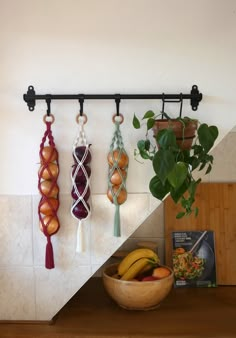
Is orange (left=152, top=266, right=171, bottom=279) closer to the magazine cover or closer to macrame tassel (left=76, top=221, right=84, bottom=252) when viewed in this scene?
the magazine cover

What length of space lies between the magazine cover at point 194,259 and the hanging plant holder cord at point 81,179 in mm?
423

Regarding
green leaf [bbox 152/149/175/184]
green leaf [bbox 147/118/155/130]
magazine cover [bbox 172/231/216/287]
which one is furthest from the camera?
magazine cover [bbox 172/231/216/287]

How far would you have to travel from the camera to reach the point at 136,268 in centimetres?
123

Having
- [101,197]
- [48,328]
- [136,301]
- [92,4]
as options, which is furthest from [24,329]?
[92,4]

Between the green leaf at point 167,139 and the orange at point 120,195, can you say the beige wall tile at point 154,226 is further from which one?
the green leaf at point 167,139

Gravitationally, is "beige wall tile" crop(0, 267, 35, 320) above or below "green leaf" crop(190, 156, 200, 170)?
below

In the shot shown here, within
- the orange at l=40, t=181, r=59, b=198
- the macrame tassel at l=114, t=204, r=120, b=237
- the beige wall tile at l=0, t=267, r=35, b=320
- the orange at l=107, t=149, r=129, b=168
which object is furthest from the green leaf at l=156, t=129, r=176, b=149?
the beige wall tile at l=0, t=267, r=35, b=320

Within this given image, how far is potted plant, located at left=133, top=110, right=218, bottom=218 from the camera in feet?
3.14

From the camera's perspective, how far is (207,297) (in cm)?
130

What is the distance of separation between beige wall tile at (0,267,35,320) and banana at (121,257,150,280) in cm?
31

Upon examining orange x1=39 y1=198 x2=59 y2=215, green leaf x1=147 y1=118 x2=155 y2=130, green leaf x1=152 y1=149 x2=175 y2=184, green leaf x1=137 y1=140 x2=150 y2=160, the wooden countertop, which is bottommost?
the wooden countertop

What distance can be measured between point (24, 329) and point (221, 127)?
88 cm

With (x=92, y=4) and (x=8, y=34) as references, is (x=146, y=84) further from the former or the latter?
(x=8, y=34)

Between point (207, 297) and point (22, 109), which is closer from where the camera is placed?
point (22, 109)
